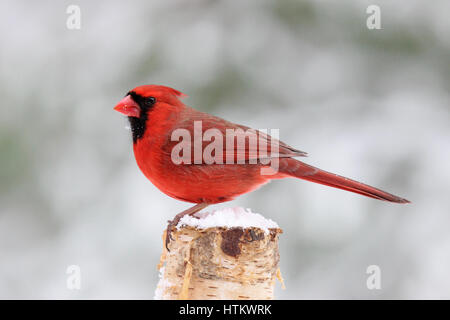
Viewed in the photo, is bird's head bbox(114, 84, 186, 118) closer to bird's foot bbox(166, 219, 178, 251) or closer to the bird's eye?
the bird's eye

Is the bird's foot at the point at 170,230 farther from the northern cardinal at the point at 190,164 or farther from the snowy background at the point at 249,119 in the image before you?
the snowy background at the point at 249,119

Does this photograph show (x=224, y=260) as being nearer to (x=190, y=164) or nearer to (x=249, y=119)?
(x=190, y=164)

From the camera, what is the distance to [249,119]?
141 inches

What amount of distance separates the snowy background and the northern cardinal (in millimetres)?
710

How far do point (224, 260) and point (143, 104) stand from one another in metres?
0.88

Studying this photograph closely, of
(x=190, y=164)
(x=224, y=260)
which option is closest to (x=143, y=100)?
(x=190, y=164)

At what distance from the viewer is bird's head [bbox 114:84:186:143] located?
8.48 feet

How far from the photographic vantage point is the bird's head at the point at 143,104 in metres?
2.58

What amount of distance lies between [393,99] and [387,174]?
1.99ft

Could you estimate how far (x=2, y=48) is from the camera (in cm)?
345

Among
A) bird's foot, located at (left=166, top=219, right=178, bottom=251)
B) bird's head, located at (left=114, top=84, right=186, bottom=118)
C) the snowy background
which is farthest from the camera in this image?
the snowy background

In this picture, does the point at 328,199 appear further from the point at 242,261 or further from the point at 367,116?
the point at 242,261

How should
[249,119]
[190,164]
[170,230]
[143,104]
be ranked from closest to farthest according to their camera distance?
[170,230] → [190,164] → [143,104] → [249,119]

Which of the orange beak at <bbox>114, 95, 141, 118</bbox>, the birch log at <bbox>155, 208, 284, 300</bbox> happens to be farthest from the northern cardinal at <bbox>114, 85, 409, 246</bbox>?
the birch log at <bbox>155, 208, 284, 300</bbox>
